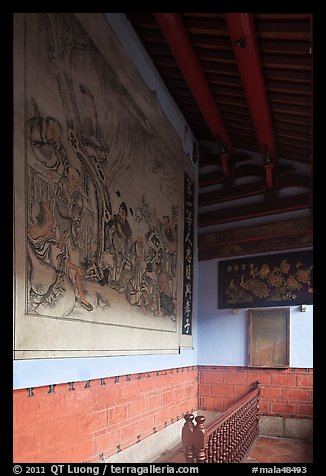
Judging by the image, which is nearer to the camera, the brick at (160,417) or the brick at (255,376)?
the brick at (160,417)

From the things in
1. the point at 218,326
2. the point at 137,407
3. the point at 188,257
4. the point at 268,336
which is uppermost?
the point at 188,257

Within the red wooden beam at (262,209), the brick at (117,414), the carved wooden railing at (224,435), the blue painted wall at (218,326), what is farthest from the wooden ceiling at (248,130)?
the brick at (117,414)

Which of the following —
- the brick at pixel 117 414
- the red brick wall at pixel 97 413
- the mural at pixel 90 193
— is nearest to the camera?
the red brick wall at pixel 97 413

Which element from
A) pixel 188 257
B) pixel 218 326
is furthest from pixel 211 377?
pixel 188 257

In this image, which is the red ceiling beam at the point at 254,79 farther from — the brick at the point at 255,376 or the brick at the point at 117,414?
the brick at the point at 117,414

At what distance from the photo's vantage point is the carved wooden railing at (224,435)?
4.93ft

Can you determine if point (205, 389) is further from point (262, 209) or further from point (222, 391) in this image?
point (262, 209)

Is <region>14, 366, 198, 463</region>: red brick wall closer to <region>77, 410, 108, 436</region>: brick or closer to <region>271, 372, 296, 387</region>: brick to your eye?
<region>77, 410, 108, 436</region>: brick

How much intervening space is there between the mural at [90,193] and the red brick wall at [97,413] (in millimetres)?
349

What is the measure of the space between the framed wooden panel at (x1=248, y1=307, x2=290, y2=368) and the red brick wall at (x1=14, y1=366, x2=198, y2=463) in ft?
1.64

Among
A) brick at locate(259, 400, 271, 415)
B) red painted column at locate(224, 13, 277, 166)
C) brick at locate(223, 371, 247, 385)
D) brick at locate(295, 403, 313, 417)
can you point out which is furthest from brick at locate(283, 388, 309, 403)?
red painted column at locate(224, 13, 277, 166)

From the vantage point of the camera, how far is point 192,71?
2248 mm

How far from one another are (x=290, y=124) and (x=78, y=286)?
1521 millimetres

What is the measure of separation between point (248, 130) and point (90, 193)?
108cm
